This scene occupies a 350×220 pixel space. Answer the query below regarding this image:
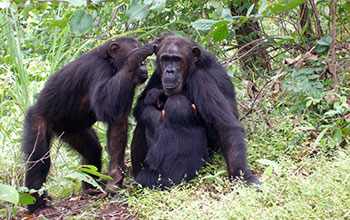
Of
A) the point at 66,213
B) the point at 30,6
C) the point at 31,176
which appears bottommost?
the point at 66,213

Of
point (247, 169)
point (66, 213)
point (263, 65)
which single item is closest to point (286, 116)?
point (247, 169)

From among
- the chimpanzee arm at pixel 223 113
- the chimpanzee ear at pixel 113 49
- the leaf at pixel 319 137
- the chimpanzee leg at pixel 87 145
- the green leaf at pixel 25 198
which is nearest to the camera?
the green leaf at pixel 25 198

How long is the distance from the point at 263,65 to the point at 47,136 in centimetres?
335

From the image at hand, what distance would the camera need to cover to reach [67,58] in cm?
664

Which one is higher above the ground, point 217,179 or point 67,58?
point 67,58

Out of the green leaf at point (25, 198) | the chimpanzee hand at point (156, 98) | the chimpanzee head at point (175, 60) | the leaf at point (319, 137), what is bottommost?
the leaf at point (319, 137)

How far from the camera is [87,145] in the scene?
5.69 meters

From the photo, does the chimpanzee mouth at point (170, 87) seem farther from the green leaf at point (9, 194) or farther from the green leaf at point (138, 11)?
the green leaf at point (9, 194)

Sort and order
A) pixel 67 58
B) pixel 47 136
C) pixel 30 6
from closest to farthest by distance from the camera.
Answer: pixel 47 136 < pixel 30 6 < pixel 67 58

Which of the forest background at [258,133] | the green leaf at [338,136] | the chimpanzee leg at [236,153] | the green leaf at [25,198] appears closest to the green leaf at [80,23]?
the forest background at [258,133]

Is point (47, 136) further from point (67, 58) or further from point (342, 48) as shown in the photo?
point (342, 48)

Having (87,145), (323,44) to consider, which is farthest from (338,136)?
(87,145)

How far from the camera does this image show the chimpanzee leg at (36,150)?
484cm

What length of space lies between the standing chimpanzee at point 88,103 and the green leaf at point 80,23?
2.63 ft
